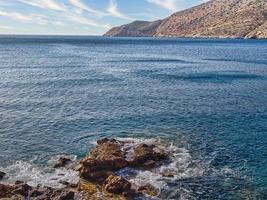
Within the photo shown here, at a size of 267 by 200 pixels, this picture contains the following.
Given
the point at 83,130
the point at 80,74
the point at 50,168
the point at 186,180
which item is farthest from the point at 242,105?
the point at 80,74

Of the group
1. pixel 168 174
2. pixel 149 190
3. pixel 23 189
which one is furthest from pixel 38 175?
pixel 168 174

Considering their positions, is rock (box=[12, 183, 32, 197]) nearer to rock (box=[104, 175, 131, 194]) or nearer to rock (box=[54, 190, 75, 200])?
rock (box=[54, 190, 75, 200])

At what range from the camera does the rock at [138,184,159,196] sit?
44.2m

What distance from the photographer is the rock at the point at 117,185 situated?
43.5 m

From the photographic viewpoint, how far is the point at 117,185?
43.7 metres

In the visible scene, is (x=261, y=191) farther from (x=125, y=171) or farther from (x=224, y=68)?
(x=224, y=68)

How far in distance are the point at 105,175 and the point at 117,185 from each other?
4.31 meters

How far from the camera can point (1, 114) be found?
75.8 metres

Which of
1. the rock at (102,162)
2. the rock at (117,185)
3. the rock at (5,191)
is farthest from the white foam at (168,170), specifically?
the rock at (5,191)

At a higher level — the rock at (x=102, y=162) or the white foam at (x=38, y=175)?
the rock at (x=102, y=162)

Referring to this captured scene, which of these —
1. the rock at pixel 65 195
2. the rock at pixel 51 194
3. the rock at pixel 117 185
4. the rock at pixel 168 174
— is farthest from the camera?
the rock at pixel 168 174

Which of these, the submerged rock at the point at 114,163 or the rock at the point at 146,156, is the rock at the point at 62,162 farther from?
the rock at the point at 146,156

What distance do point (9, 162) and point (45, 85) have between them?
56.0 metres

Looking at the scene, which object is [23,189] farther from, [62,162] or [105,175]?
[62,162]
